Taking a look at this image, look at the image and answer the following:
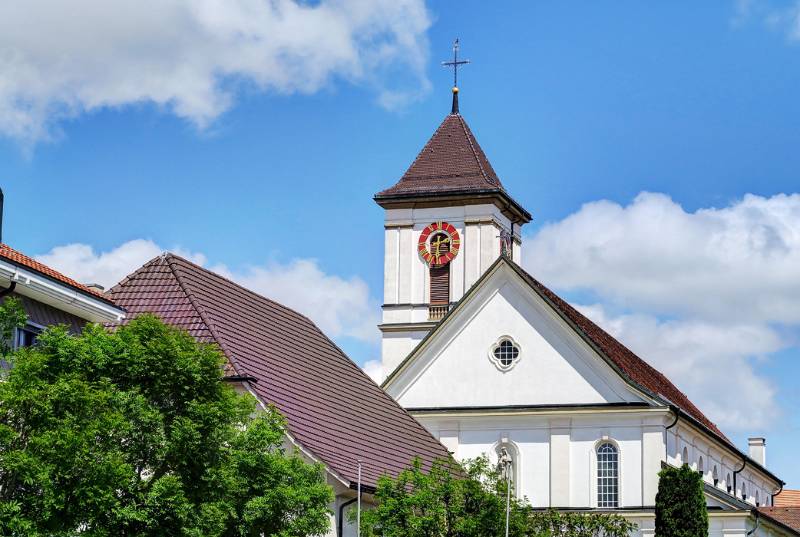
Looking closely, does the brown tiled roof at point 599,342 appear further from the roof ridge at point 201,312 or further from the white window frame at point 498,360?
the roof ridge at point 201,312

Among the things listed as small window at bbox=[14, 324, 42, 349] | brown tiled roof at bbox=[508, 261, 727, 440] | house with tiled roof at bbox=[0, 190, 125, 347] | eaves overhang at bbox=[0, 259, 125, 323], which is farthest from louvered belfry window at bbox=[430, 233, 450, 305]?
small window at bbox=[14, 324, 42, 349]

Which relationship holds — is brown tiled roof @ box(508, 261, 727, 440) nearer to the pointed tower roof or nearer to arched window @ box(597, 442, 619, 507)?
arched window @ box(597, 442, 619, 507)

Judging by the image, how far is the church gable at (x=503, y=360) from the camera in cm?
5841

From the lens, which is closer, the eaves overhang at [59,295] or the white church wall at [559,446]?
the eaves overhang at [59,295]

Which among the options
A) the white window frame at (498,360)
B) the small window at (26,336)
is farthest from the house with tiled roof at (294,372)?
the white window frame at (498,360)

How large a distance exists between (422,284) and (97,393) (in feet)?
160

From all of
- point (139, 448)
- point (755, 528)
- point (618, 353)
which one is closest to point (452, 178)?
point (618, 353)

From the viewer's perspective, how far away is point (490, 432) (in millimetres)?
59219

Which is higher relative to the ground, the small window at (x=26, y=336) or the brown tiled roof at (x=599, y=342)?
the brown tiled roof at (x=599, y=342)

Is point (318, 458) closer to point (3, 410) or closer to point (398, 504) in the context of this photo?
point (398, 504)

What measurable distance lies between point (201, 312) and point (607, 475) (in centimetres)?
2509

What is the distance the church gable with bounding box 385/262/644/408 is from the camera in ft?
192

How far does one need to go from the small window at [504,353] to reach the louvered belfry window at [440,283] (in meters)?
15.6

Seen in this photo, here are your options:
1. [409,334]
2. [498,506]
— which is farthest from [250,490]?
[409,334]
